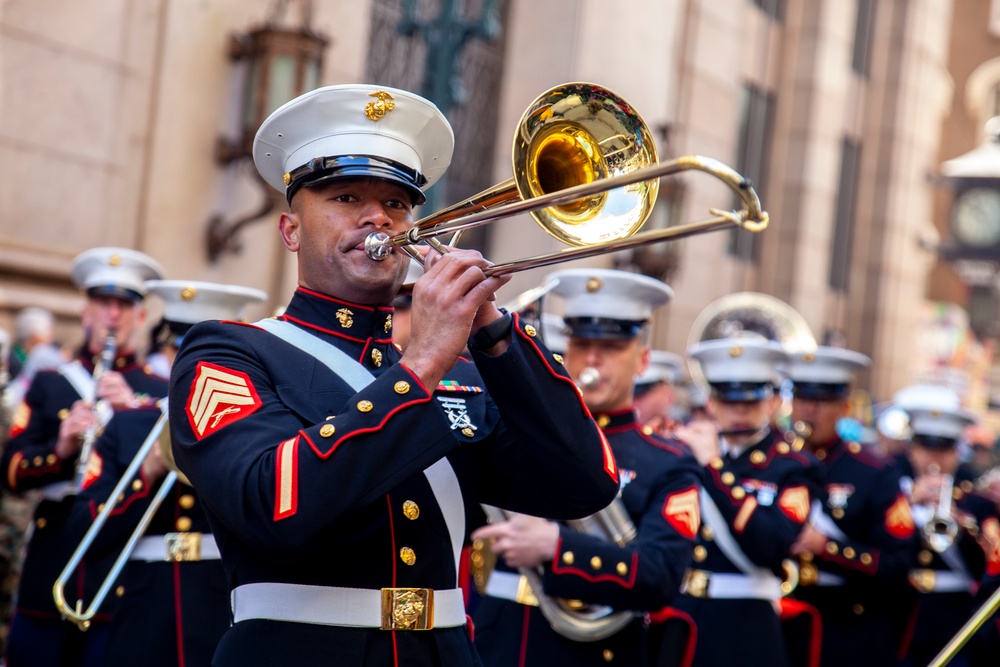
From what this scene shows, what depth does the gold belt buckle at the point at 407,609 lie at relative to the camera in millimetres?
3004

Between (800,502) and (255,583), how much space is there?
3.78 m

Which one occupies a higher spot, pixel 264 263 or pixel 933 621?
pixel 264 263

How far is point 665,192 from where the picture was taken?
44.0ft

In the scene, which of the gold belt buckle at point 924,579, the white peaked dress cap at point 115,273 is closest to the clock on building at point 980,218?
the gold belt buckle at point 924,579

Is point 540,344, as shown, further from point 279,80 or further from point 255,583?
point 279,80

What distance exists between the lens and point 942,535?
7949 millimetres

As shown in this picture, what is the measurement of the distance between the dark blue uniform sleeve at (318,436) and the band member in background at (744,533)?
265 centimetres

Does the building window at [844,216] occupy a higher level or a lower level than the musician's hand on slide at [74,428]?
higher

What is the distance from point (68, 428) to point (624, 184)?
13.3ft

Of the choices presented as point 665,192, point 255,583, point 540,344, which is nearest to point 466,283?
point 540,344

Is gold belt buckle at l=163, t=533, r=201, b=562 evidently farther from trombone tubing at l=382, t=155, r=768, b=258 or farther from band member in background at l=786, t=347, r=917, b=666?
band member in background at l=786, t=347, r=917, b=666

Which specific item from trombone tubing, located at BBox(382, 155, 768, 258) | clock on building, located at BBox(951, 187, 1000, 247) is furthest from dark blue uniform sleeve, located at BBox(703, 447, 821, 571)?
clock on building, located at BBox(951, 187, 1000, 247)

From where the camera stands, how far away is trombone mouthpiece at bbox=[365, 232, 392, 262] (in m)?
3.12

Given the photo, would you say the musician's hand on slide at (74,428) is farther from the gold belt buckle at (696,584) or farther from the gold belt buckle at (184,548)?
the gold belt buckle at (696,584)
